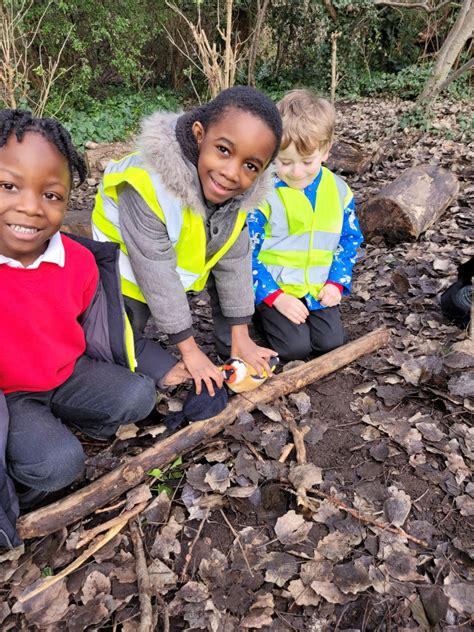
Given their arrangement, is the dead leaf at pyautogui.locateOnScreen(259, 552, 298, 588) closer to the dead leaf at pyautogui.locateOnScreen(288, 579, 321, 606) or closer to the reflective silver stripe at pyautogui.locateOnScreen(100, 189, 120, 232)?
the dead leaf at pyautogui.locateOnScreen(288, 579, 321, 606)

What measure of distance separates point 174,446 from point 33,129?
4.59 feet

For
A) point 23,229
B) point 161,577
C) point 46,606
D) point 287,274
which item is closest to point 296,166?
point 287,274

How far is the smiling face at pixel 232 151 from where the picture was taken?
1945 mm

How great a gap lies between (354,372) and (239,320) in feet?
2.40

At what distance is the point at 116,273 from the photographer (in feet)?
7.28

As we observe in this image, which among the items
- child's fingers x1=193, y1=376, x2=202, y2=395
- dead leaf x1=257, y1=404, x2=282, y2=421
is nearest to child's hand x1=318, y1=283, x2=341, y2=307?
dead leaf x1=257, y1=404, x2=282, y2=421

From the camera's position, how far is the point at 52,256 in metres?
1.96

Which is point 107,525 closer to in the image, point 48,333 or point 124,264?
A: point 48,333

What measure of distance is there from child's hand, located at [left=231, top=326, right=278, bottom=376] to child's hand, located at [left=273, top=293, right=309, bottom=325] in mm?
401

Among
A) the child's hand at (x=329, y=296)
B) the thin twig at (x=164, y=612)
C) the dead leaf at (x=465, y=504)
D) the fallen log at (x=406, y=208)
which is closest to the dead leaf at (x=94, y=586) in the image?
the thin twig at (x=164, y=612)

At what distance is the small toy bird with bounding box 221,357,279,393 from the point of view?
249 centimetres

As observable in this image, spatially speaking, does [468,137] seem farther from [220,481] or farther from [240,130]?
[220,481]

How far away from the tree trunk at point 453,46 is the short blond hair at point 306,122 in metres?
6.46

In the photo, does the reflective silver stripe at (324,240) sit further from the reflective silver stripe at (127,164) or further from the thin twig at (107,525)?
the thin twig at (107,525)
